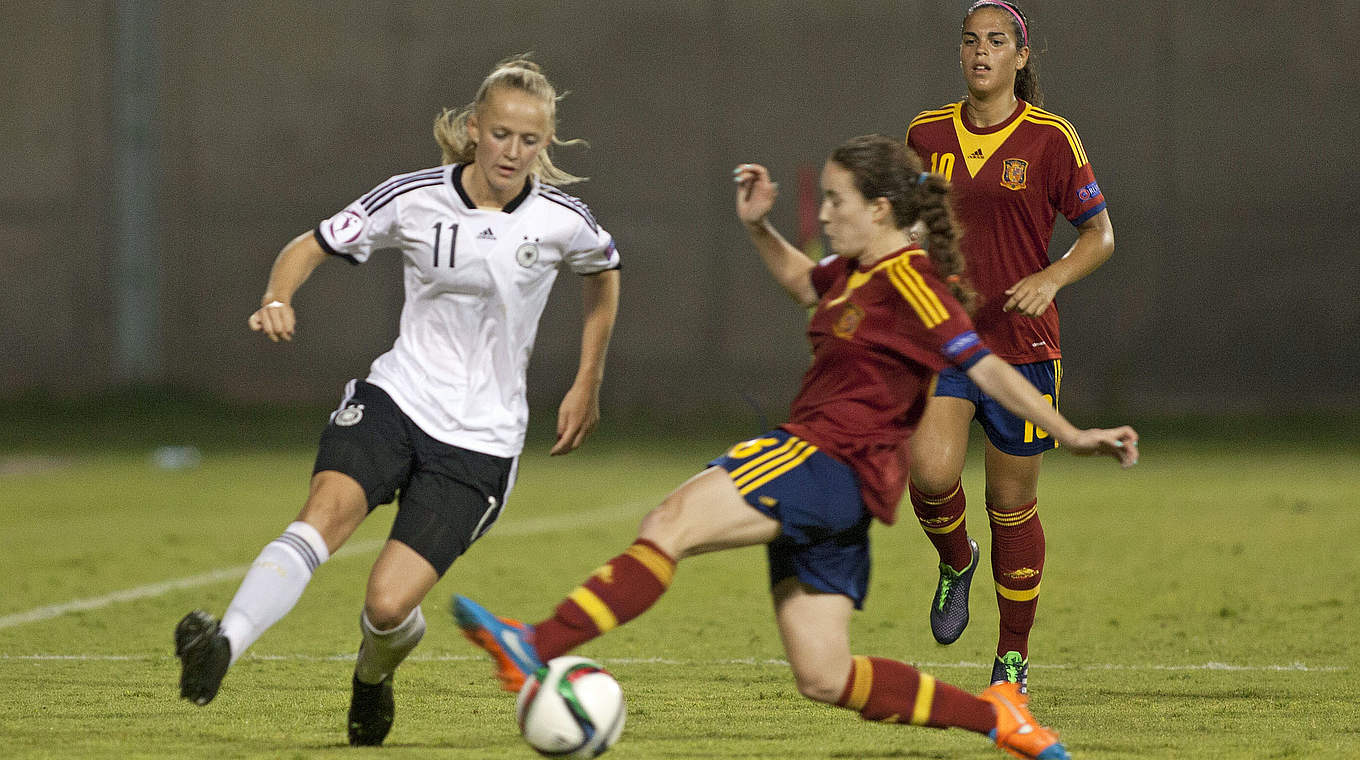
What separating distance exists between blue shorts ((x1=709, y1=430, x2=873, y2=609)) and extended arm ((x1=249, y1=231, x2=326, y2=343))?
1111mm

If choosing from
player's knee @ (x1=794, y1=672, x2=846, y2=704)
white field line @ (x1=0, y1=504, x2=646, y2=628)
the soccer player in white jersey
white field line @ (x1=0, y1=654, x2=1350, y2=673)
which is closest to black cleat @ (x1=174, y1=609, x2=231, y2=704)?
the soccer player in white jersey

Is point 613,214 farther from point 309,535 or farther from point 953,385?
point 309,535

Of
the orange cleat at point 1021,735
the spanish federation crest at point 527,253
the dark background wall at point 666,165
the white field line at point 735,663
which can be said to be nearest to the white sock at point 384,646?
the spanish federation crest at point 527,253

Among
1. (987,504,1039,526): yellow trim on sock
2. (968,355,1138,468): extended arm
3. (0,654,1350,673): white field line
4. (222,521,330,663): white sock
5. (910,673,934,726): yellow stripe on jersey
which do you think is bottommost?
(0,654,1350,673): white field line

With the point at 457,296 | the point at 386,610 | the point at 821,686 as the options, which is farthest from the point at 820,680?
the point at 457,296

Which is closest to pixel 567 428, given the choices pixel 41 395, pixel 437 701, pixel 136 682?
pixel 437 701

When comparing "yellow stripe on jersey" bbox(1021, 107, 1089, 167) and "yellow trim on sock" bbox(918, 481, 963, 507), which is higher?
"yellow stripe on jersey" bbox(1021, 107, 1089, 167)

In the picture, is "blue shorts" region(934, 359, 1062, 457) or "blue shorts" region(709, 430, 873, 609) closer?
"blue shorts" region(709, 430, 873, 609)

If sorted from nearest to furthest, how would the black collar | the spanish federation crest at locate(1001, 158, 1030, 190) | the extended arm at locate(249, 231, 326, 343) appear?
the extended arm at locate(249, 231, 326, 343), the black collar, the spanish federation crest at locate(1001, 158, 1030, 190)

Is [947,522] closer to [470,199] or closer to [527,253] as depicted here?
[527,253]

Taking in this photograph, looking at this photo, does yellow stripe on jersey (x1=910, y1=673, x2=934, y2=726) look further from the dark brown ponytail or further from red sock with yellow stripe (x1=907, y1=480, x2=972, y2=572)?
red sock with yellow stripe (x1=907, y1=480, x2=972, y2=572)

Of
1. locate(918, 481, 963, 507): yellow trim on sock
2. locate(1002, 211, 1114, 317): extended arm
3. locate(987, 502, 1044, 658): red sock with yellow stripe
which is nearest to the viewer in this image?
locate(1002, 211, 1114, 317): extended arm

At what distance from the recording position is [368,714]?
4094 millimetres

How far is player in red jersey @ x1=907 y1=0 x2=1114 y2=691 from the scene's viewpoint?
494 centimetres
